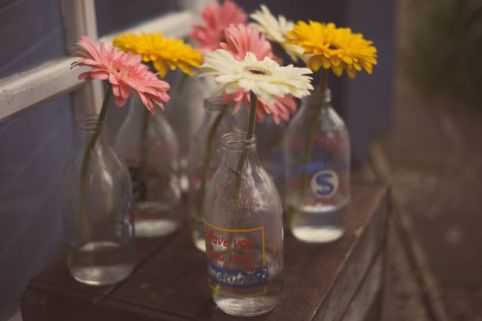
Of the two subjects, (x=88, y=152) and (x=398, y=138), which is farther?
(x=398, y=138)

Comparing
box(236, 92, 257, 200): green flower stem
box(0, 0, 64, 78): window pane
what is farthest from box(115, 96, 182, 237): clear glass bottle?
box(236, 92, 257, 200): green flower stem

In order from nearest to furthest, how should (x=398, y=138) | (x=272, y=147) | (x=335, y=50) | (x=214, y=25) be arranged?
1. (x=335, y=50)
2. (x=214, y=25)
3. (x=272, y=147)
4. (x=398, y=138)

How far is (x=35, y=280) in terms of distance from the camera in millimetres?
1011

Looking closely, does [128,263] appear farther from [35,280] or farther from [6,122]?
[6,122]

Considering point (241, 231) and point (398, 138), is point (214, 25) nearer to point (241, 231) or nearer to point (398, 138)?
point (241, 231)

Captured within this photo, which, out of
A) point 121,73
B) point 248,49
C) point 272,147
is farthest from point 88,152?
point 272,147

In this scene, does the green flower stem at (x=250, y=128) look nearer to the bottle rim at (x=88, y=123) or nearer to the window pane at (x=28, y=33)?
the bottle rim at (x=88, y=123)

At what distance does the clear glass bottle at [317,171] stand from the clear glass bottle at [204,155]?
107 mm

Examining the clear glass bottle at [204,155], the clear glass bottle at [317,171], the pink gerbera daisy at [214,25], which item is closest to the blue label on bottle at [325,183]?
the clear glass bottle at [317,171]

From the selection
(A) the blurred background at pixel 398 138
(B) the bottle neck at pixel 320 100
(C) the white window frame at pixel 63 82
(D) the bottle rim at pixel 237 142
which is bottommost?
(A) the blurred background at pixel 398 138

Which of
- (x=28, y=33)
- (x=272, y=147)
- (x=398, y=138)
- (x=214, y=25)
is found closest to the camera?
(x=28, y=33)

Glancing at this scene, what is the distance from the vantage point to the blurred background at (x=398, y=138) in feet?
3.41

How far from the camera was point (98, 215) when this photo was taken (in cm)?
102

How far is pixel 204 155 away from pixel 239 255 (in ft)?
0.78
